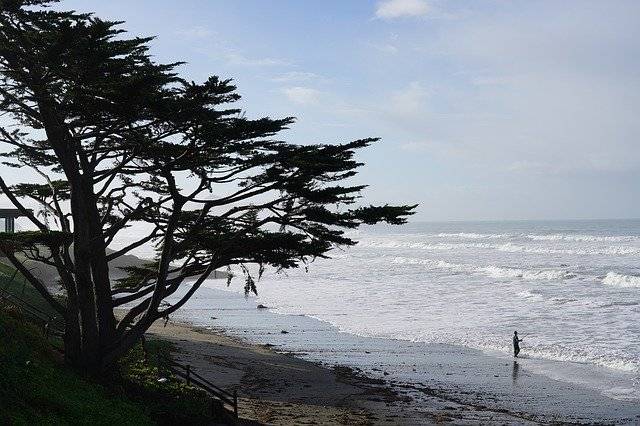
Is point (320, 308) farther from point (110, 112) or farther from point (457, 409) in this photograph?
point (110, 112)

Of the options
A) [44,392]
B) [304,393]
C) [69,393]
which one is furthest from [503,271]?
[44,392]

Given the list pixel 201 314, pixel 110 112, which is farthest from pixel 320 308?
pixel 110 112

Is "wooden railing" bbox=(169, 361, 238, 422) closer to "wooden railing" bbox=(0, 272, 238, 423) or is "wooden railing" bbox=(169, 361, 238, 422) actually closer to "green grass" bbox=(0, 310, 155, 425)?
"wooden railing" bbox=(0, 272, 238, 423)

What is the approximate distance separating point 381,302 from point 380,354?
42.0ft

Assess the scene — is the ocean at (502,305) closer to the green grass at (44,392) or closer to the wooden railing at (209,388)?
the wooden railing at (209,388)

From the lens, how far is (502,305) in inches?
1292

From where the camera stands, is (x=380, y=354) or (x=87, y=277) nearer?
(x=87, y=277)

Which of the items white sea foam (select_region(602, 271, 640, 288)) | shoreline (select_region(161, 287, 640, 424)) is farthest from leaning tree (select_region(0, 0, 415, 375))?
white sea foam (select_region(602, 271, 640, 288))

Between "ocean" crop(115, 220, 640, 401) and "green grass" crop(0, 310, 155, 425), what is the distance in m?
8.17

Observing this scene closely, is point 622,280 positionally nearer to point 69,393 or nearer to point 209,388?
point 209,388

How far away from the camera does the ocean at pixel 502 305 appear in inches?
839

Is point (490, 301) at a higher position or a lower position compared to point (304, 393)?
higher

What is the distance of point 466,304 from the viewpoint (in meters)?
33.2

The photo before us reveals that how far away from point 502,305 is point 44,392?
27.2 metres
